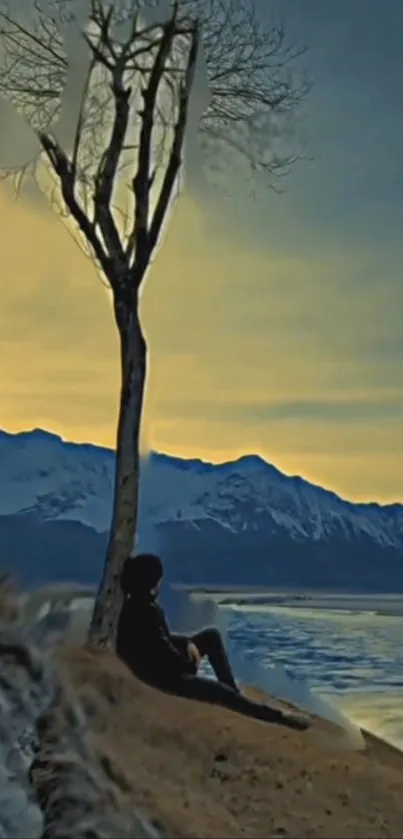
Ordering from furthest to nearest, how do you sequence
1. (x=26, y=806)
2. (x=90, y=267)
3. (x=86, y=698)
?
(x=90, y=267), (x=86, y=698), (x=26, y=806)

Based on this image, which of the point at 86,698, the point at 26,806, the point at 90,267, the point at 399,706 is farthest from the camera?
the point at 90,267

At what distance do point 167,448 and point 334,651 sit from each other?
396 millimetres

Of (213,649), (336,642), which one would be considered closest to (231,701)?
(213,649)

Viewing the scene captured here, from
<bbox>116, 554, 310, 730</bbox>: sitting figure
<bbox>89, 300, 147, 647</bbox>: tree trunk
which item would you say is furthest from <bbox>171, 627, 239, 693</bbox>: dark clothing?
<bbox>89, 300, 147, 647</bbox>: tree trunk

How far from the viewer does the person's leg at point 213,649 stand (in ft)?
6.16

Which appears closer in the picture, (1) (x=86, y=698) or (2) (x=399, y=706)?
(1) (x=86, y=698)

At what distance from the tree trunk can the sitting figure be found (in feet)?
0.06

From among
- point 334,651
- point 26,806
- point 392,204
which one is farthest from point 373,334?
point 26,806

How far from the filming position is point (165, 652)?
1848 mm

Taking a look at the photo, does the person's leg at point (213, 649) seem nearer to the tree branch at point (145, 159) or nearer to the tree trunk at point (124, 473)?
the tree trunk at point (124, 473)

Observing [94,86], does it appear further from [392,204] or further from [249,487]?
[249,487]

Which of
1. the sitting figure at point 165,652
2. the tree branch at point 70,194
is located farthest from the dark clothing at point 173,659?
the tree branch at point 70,194

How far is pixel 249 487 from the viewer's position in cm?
198

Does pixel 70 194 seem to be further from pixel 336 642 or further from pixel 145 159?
pixel 336 642
